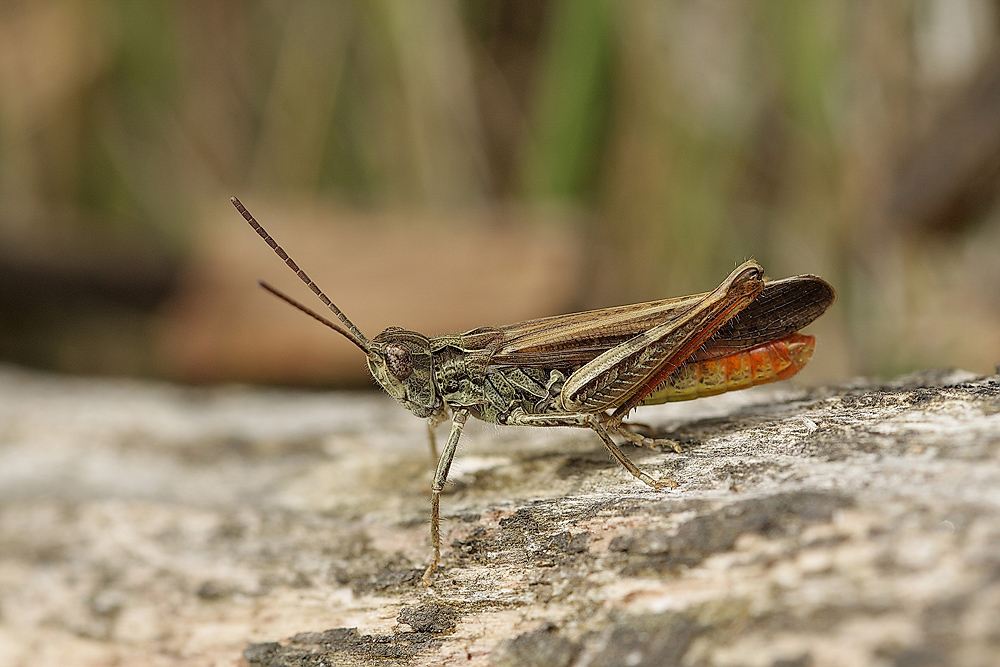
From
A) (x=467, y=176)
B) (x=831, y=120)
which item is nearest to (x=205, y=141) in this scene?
(x=467, y=176)

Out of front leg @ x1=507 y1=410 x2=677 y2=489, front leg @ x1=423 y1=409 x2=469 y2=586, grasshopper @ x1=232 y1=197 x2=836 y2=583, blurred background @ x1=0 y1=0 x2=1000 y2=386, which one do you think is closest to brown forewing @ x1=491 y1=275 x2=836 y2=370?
grasshopper @ x1=232 y1=197 x2=836 y2=583

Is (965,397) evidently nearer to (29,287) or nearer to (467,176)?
A: (467,176)

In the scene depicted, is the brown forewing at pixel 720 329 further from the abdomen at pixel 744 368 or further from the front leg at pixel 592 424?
the front leg at pixel 592 424

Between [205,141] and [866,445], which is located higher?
[205,141]

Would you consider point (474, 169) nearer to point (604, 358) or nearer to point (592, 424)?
point (604, 358)

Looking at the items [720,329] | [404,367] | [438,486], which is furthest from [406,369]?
[720,329]

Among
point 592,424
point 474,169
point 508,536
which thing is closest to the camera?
point 508,536

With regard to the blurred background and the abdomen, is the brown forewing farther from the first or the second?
the blurred background
